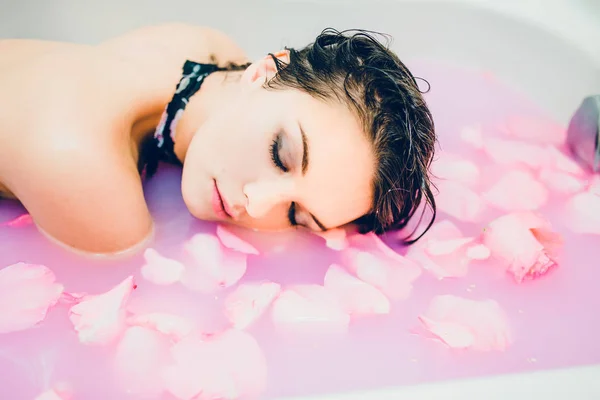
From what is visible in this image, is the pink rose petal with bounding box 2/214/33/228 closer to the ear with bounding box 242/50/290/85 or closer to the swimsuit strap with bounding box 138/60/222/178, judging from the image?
the swimsuit strap with bounding box 138/60/222/178

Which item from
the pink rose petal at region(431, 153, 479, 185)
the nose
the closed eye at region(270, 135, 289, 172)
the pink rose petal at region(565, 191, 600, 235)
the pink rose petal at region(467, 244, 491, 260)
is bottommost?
the pink rose petal at region(467, 244, 491, 260)

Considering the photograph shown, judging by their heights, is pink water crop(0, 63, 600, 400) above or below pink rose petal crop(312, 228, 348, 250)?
below

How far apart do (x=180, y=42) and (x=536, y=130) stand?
0.96 metres

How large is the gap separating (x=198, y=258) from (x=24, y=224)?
1.14 ft

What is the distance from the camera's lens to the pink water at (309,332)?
0.85 meters

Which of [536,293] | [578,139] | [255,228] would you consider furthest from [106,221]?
[578,139]

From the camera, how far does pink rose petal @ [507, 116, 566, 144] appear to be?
56.9 inches

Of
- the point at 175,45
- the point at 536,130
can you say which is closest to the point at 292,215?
the point at 175,45

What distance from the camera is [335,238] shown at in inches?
43.6

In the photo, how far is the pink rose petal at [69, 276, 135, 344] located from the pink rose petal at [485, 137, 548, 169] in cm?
94

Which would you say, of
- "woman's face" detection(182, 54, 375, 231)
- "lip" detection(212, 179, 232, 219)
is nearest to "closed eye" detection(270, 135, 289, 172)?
"woman's face" detection(182, 54, 375, 231)

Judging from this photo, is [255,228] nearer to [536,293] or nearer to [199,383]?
[199,383]

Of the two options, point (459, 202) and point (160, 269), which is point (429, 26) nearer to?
point (459, 202)

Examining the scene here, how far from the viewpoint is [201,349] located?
2.87 ft
